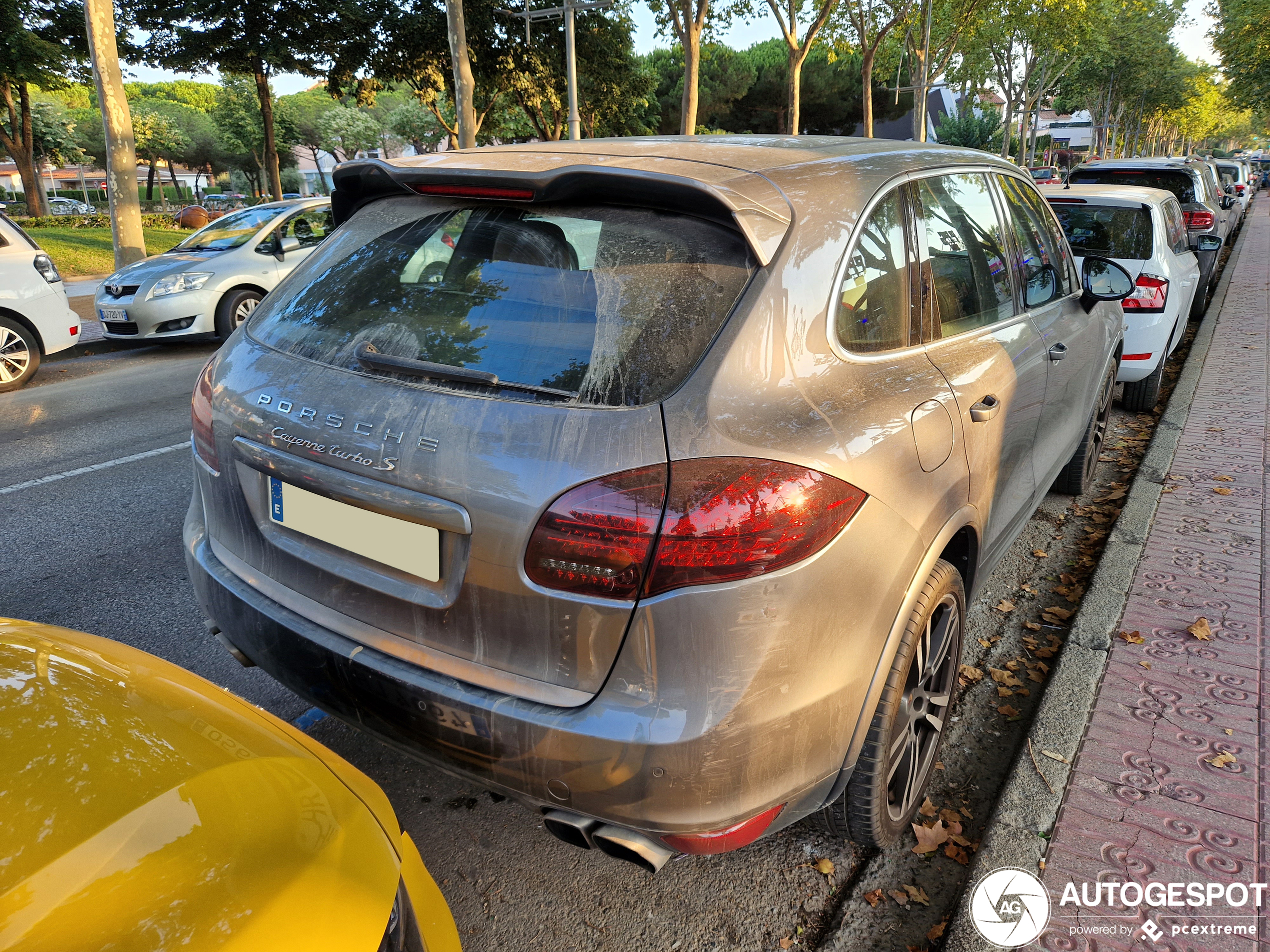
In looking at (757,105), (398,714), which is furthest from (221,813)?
(757,105)

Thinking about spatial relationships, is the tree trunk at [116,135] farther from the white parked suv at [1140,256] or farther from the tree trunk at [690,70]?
the tree trunk at [690,70]

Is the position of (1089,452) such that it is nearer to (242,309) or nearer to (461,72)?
(242,309)

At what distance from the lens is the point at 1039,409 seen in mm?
3197

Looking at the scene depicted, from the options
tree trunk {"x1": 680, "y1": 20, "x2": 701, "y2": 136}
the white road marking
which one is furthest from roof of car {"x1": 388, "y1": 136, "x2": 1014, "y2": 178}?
tree trunk {"x1": 680, "y1": 20, "x2": 701, "y2": 136}

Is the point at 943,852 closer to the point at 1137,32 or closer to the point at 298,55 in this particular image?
the point at 298,55

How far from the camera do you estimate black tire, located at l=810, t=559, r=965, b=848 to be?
2.15 m

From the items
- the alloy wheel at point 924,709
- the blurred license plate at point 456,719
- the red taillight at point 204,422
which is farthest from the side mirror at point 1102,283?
the red taillight at point 204,422

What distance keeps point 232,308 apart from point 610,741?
31.2 ft

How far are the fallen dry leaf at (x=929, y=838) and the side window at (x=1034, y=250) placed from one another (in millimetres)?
1868

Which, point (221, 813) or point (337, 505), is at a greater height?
point (337, 505)

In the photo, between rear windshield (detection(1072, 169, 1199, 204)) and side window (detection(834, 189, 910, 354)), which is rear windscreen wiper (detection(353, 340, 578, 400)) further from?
rear windshield (detection(1072, 169, 1199, 204))

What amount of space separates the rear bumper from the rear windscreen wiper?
1.69 feet

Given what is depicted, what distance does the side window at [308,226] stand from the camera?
1061cm

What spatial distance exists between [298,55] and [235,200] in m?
29.4
